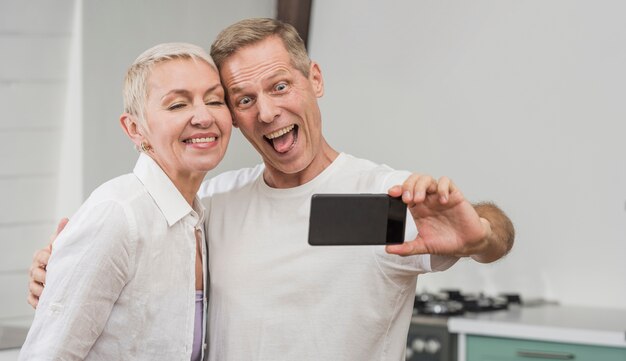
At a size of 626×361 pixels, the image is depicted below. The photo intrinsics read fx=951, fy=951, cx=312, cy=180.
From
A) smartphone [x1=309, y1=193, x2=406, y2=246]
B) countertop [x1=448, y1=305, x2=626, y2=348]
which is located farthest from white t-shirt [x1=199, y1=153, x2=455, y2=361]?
countertop [x1=448, y1=305, x2=626, y2=348]

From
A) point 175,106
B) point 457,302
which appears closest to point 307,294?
point 175,106

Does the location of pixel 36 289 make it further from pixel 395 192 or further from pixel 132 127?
pixel 395 192

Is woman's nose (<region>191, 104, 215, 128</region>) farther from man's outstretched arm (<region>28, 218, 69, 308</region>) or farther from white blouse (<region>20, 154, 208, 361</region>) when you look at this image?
man's outstretched arm (<region>28, 218, 69, 308</region>)

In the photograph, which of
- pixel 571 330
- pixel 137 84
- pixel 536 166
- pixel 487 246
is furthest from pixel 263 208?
pixel 536 166

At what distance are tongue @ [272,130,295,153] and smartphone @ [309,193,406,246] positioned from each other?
525 millimetres

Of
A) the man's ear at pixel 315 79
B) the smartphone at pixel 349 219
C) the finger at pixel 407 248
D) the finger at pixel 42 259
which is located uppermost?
the man's ear at pixel 315 79

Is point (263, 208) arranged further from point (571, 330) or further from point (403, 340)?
point (571, 330)

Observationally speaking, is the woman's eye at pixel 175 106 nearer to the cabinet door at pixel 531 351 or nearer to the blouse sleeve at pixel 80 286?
the blouse sleeve at pixel 80 286

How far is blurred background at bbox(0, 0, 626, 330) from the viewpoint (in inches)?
121

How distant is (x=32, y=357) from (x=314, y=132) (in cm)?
73

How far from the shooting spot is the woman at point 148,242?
1.48 metres

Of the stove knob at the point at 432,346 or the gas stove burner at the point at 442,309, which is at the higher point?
the gas stove burner at the point at 442,309

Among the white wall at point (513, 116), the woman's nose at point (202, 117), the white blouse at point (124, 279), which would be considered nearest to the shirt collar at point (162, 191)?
the white blouse at point (124, 279)

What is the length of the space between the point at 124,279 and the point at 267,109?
482mm
